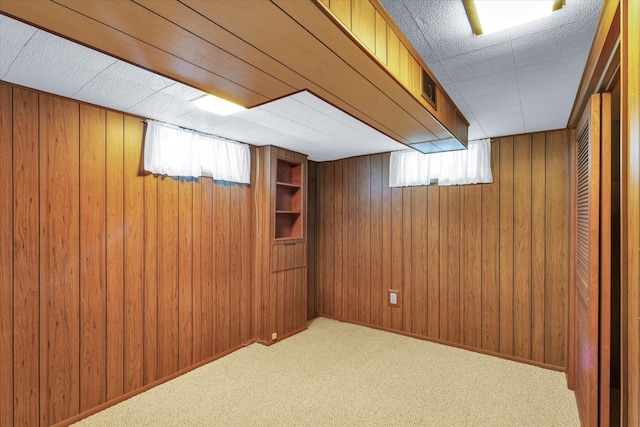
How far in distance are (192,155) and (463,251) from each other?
9.47ft

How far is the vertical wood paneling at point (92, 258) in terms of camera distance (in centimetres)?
233

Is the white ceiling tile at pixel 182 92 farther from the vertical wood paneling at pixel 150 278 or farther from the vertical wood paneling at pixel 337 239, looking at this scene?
the vertical wood paneling at pixel 337 239

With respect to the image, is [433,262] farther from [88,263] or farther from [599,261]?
[88,263]

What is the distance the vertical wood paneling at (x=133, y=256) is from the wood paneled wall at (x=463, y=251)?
2.48 meters

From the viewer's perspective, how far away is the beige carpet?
2.29 m

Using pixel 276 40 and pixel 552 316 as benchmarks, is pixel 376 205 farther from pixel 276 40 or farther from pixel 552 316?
pixel 276 40

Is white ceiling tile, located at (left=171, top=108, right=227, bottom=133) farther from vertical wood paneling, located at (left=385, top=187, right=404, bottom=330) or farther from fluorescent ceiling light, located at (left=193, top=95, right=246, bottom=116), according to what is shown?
vertical wood paneling, located at (left=385, top=187, right=404, bottom=330)

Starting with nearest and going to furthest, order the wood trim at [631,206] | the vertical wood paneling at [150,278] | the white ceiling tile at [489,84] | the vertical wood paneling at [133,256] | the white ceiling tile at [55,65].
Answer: the wood trim at [631,206] → the white ceiling tile at [55,65] → the white ceiling tile at [489,84] → the vertical wood paneling at [133,256] → the vertical wood paneling at [150,278]

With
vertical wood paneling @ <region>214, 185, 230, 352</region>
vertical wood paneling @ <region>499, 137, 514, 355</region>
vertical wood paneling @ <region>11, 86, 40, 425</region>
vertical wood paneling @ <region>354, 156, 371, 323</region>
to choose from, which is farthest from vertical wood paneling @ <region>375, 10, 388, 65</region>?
vertical wood paneling @ <region>354, 156, 371, 323</region>

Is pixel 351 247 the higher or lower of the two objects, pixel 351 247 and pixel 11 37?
Answer: the lower

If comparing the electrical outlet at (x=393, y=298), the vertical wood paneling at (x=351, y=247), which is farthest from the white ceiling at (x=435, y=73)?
the electrical outlet at (x=393, y=298)

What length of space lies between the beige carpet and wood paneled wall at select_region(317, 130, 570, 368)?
35 cm

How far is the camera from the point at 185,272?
302 centimetres

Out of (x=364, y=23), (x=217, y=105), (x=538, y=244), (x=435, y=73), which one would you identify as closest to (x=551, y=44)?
(x=435, y=73)
